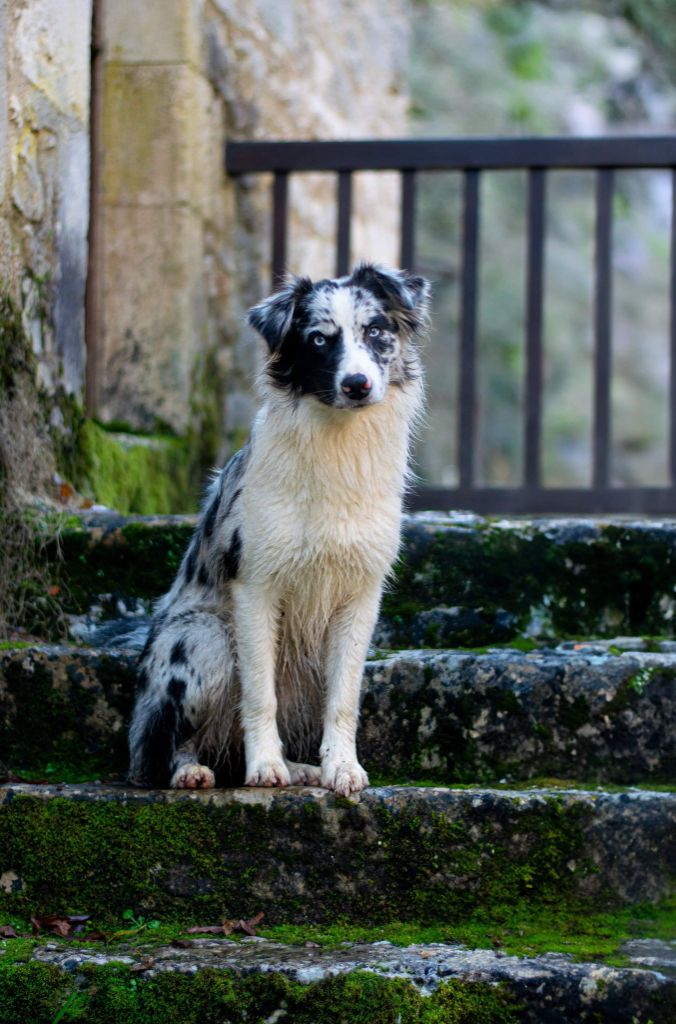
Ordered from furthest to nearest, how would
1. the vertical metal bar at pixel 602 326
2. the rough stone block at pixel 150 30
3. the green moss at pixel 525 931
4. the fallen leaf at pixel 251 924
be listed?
the vertical metal bar at pixel 602 326, the rough stone block at pixel 150 30, the fallen leaf at pixel 251 924, the green moss at pixel 525 931

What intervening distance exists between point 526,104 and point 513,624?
16991 mm

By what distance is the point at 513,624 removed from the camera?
13.2ft

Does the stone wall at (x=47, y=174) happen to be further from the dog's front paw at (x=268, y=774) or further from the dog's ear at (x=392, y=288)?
the dog's front paw at (x=268, y=774)

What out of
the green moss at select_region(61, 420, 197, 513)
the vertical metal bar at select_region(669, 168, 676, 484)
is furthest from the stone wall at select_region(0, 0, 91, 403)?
the vertical metal bar at select_region(669, 168, 676, 484)

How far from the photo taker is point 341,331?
3.29m

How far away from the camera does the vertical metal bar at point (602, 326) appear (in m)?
6.17

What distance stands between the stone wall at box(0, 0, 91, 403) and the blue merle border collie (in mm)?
1385

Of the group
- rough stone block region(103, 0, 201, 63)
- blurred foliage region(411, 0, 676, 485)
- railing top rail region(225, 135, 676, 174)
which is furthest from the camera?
blurred foliage region(411, 0, 676, 485)

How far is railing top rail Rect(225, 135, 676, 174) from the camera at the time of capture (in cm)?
603

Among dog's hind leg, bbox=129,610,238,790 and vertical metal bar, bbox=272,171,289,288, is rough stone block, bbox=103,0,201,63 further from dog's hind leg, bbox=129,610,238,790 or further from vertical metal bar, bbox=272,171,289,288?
dog's hind leg, bbox=129,610,238,790

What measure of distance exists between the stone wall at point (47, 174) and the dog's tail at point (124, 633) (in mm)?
1022

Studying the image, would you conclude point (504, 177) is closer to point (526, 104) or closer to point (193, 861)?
point (526, 104)

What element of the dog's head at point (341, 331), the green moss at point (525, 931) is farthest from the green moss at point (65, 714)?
the dog's head at point (341, 331)

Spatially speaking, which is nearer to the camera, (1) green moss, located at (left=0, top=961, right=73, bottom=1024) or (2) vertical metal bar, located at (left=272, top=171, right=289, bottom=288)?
(1) green moss, located at (left=0, top=961, right=73, bottom=1024)
